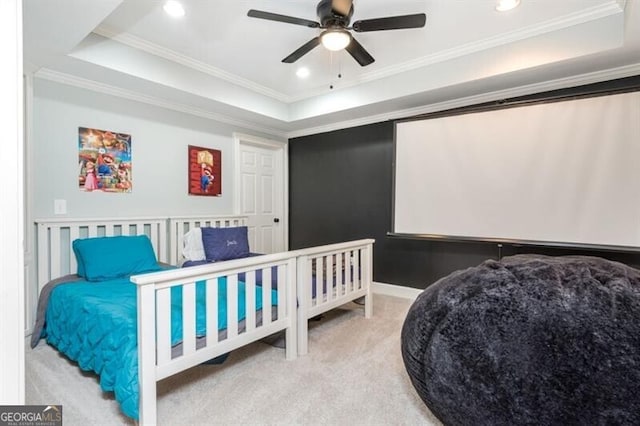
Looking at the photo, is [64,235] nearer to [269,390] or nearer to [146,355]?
[146,355]

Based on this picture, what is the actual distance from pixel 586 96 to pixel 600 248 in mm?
1276

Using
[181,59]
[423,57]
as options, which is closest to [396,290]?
[423,57]

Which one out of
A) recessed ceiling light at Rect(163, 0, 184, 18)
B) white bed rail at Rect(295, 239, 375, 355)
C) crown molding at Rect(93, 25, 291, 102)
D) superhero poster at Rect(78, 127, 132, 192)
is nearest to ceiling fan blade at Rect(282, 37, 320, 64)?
recessed ceiling light at Rect(163, 0, 184, 18)

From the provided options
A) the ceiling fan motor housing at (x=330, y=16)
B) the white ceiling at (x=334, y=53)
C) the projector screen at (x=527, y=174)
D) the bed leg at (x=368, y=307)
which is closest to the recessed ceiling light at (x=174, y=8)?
the white ceiling at (x=334, y=53)

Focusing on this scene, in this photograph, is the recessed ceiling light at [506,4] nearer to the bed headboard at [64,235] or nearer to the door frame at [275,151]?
the door frame at [275,151]

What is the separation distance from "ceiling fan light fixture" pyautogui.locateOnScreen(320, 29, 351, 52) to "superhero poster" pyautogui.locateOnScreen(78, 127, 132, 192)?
2288 millimetres

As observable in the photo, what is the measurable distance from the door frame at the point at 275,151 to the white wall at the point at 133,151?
0.07m

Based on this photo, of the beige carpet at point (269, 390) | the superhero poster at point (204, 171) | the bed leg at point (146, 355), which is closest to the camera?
the bed leg at point (146, 355)

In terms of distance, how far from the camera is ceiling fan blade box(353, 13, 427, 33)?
2.04 m

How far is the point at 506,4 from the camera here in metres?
2.27

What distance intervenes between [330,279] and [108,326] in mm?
1600

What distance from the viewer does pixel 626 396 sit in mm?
1079

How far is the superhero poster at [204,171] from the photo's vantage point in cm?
387

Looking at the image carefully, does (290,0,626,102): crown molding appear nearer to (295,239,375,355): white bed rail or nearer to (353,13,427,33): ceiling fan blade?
(353,13,427,33): ceiling fan blade
